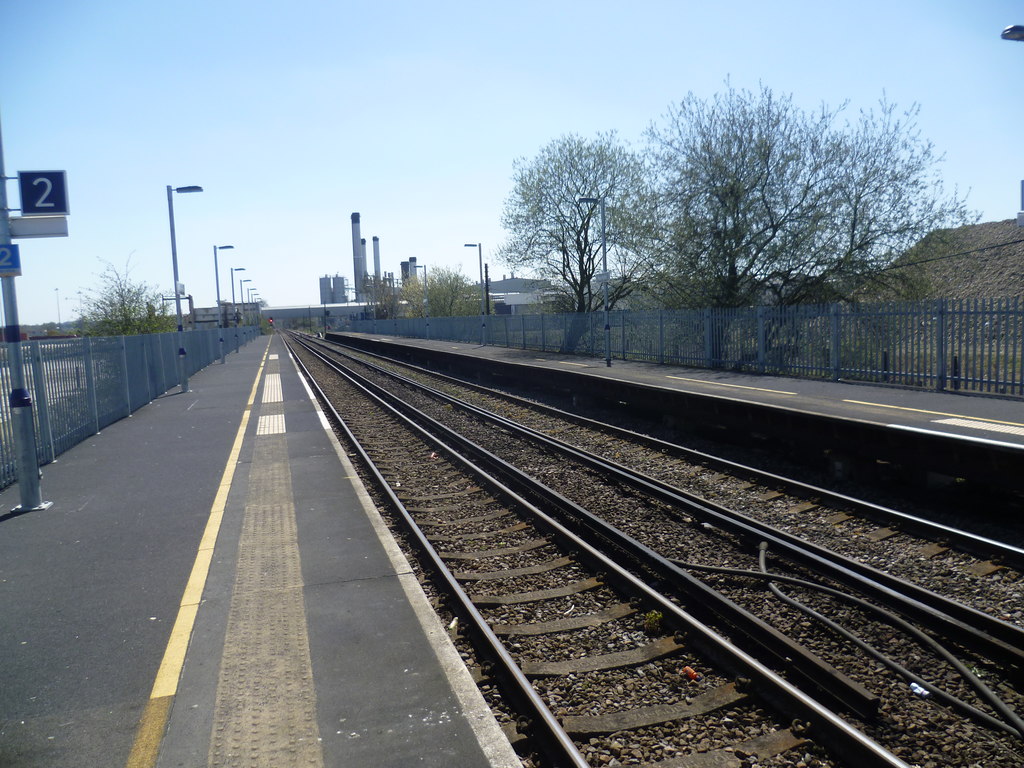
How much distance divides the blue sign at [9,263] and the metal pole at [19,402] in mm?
71

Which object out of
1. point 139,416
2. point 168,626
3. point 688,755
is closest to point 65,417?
point 139,416

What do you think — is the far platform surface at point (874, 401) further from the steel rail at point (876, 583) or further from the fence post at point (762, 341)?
the steel rail at point (876, 583)

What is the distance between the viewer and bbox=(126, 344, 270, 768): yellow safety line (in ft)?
12.4

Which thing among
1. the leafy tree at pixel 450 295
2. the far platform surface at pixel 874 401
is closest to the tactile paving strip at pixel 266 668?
the far platform surface at pixel 874 401

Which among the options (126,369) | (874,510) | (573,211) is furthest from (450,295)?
(874,510)

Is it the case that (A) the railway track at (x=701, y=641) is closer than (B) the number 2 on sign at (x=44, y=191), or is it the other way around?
(A) the railway track at (x=701, y=641)

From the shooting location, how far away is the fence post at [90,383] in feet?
46.3

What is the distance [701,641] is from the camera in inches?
199

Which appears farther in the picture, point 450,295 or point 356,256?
point 356,256

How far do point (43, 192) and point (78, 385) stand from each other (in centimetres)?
609

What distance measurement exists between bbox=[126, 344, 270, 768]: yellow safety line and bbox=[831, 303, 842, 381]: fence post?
15.3m

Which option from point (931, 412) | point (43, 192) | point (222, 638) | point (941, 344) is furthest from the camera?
point (941, 344)

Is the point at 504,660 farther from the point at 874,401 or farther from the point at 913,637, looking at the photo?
the point at 874,401

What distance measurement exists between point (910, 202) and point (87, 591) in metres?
26.0
